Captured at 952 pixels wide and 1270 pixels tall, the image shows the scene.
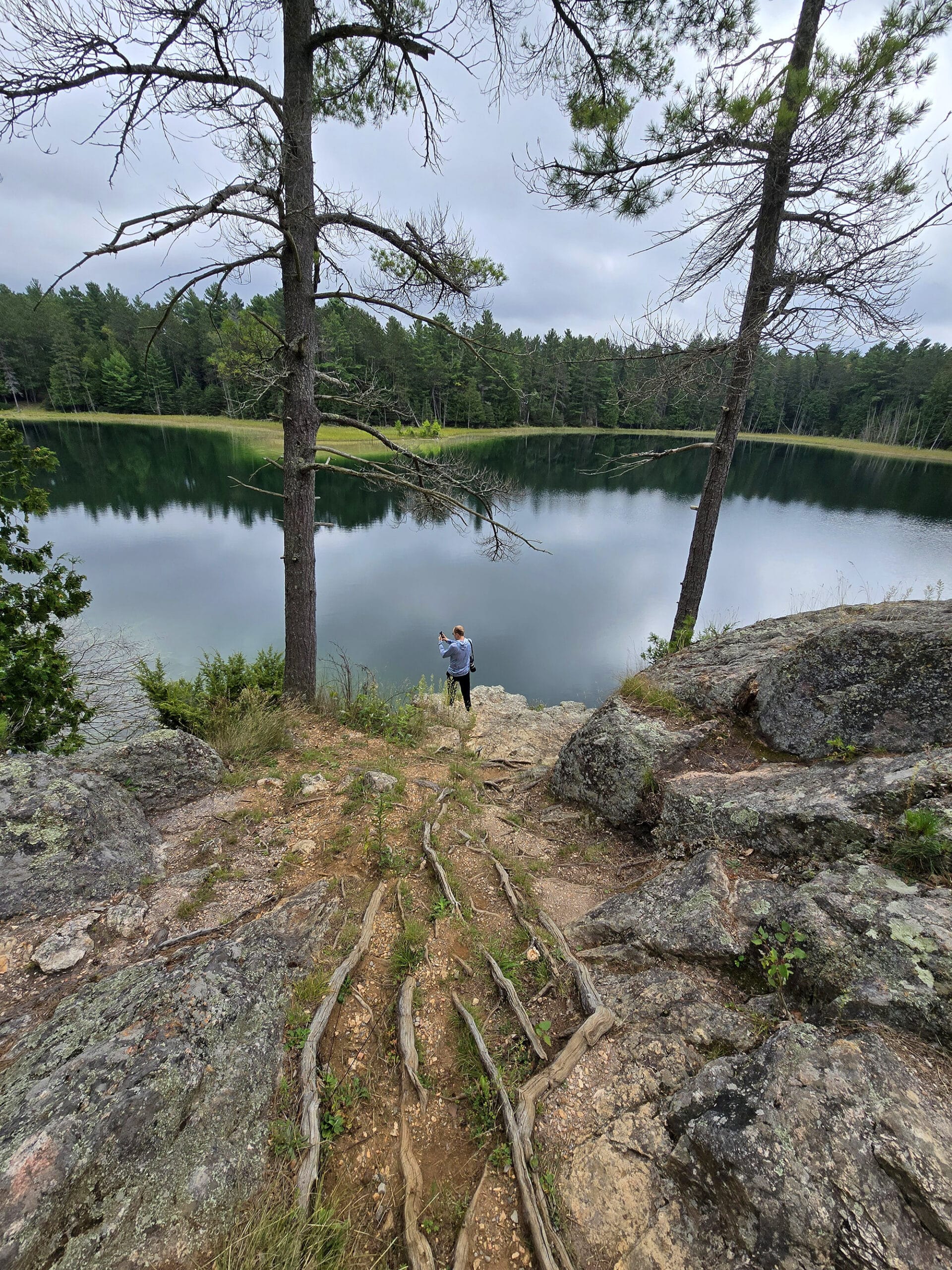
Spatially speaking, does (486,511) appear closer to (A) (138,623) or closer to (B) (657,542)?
(A) (138,623)

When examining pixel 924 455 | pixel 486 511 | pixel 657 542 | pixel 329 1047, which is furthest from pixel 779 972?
pixel 924 455

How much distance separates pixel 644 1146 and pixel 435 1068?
1.00m

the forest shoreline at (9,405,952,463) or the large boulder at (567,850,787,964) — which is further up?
the forest shoreline at (9,405,952,463)

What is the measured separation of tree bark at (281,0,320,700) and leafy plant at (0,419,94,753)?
244 cm

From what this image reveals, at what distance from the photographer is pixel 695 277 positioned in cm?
734

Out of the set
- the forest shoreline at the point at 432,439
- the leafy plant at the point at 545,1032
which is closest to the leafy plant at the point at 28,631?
the leafy plant at the point at 545,1032

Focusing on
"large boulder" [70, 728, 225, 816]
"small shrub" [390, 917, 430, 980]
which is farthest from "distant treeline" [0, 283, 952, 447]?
"small shrub" [390, 917, 430, 980]

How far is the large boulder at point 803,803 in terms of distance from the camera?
2.92 meters

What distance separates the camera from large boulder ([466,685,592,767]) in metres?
7.73

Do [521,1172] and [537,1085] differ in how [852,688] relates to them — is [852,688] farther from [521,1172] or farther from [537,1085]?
[521,1172]

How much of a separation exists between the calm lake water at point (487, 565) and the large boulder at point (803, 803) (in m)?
5.09

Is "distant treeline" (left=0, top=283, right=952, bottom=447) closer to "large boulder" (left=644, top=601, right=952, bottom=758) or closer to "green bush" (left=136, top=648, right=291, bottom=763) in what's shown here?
"green bush" (left=136, top=648, right=291, bottom=763)

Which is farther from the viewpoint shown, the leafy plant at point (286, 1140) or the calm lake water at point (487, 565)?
the calm lake water at point (487, 565)

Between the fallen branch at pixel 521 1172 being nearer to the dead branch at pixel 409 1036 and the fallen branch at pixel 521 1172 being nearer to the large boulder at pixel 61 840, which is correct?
the dead branch at pixel 409 1036
